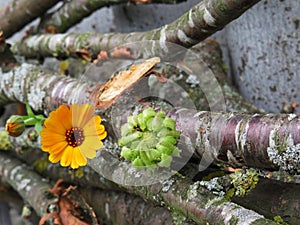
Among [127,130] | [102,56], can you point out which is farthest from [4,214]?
[127,130]

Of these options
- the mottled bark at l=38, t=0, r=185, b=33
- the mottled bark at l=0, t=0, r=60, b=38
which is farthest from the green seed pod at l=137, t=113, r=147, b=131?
the mottled bark at l=0, t=0, r=60, b=38

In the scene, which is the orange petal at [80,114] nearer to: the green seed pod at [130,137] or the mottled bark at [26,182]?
the green seed pod at [130,137]

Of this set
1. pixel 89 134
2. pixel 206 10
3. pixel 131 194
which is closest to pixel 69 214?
pixel 131 194

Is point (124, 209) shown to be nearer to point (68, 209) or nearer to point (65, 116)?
point (68, 209)

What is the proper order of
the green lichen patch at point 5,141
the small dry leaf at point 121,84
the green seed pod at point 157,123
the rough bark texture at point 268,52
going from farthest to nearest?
the green lichen patch at point 5,141 → the rough bark texture at point 268,52 → the small dry leaf at point 121,84 → the green seed pod at point 157,123

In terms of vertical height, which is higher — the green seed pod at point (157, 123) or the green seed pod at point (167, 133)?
the green seed pod at point (157, 123)

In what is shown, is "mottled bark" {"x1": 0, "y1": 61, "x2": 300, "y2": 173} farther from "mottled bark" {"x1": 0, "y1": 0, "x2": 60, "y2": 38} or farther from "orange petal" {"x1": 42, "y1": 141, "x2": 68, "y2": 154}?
"mottled bark" {"x1": 0, "y1": 0, "x2": 60, "y2": 38}

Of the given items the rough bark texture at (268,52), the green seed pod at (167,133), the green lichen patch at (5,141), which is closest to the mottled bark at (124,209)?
the green seed pod at (167,133)

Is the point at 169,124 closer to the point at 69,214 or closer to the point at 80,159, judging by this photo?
the point at 80,159
